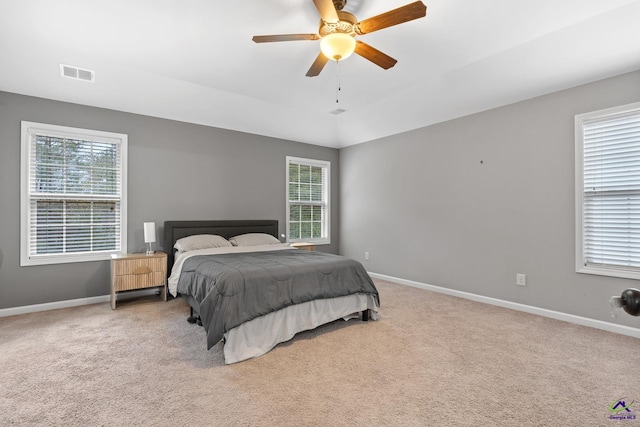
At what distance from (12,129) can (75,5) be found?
2.05m

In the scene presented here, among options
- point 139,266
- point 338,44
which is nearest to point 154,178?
point 139,266

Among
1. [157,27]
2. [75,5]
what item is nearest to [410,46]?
[157,27]

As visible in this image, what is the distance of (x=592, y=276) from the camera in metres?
3.34

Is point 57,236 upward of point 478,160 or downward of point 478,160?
downward

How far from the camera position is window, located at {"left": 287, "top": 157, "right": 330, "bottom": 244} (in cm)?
596

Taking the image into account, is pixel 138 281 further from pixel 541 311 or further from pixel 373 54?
pixel 541 311

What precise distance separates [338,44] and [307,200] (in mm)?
3981

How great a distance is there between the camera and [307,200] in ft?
20.3

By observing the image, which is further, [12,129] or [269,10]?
[12,129]

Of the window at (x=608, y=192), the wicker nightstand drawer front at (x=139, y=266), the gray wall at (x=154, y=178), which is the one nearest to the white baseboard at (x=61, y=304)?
the gray wall at (x=154, y=178)

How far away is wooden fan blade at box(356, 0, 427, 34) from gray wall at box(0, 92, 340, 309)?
3.33 metres

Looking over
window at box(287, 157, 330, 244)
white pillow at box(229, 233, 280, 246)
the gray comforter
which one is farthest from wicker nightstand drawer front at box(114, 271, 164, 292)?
window at box(287, 157, 330, 244)

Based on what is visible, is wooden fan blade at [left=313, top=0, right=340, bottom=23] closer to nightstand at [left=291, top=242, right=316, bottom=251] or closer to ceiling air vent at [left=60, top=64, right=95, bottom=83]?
ceiling air vent at [left=60, top=64, right=95, bottom=83]

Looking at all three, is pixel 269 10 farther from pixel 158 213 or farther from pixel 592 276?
pixel 592 276
